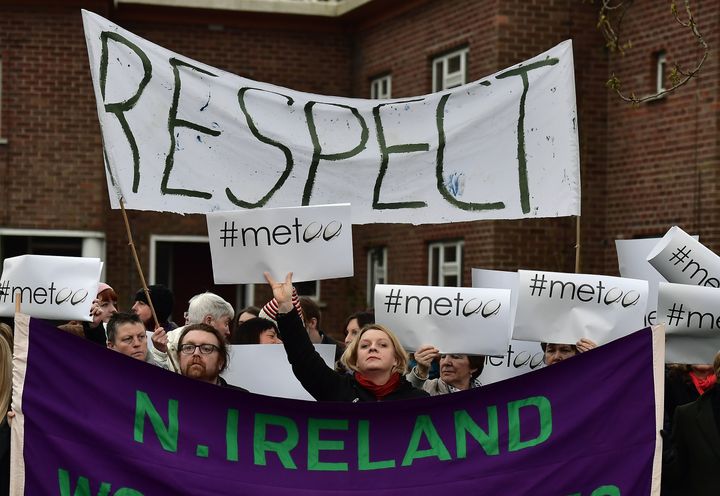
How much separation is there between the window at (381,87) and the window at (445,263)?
263 centimetres

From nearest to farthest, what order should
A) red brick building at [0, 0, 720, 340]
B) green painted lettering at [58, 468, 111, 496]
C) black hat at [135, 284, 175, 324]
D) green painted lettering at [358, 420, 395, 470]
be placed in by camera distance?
green painted lettering at [58, 468, 111, 496] < green painted lettering at [358, 420, 395, 470] < black hat at [135, 284, 175, 324] < red brick building at [0, 0, 720, 340]

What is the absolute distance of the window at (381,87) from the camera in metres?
22.1

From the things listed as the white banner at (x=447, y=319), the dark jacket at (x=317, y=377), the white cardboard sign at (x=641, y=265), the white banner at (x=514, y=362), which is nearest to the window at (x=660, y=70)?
the white cardboard sign at (x=641, y=265)

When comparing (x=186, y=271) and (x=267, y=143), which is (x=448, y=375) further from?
(x=186, y=271)

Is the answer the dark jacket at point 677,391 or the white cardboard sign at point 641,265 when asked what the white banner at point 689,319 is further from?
the white cardboard sign at point 641,265

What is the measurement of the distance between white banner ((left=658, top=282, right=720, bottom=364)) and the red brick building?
8.88 m

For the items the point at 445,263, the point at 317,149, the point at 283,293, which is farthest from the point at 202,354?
the point at 445,263

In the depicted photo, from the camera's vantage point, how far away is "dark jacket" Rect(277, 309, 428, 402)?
701 cm

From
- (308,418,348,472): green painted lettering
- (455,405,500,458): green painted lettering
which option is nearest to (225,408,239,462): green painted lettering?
(308,418,348,472): green painted lettering

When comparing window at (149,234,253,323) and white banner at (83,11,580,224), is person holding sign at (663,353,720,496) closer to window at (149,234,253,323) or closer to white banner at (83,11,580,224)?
white banner at (83,11,580,224)

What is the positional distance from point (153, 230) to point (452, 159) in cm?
1411

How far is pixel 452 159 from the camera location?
9.13m

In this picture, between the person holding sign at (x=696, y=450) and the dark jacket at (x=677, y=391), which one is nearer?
the person holding sign at (x=696, y=450)

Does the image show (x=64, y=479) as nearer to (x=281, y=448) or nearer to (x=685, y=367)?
(x=281, y=448)
